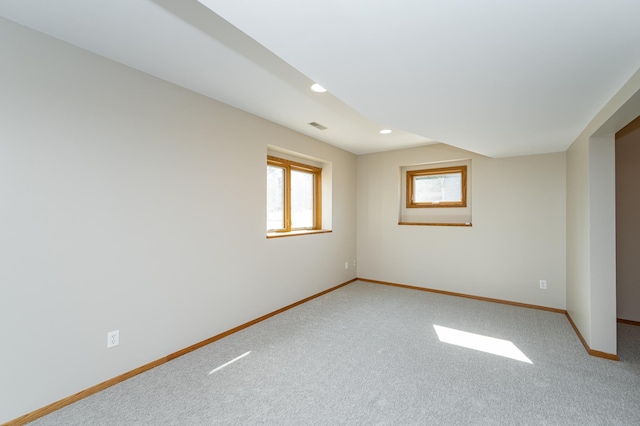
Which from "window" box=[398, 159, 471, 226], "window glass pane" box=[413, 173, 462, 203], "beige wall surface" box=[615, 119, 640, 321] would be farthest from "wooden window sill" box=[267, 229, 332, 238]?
"beige wall surface" box=[615, 119, 640, 321]

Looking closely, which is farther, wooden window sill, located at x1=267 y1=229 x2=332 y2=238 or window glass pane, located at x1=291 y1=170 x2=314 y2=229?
window glass pane, located at x1=291 y1=170 x2=314 y2=229

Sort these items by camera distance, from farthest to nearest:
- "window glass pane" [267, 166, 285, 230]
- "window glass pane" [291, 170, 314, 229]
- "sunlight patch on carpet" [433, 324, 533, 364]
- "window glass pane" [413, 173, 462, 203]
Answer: "window glass pane" [413, 173, 462, 203] → "window glass pane" [291, 170, 314, 229] → "window glass pane" [267, 166, 285, 230] → "sunlight patch on carpet" [433, 324, 533, 364]

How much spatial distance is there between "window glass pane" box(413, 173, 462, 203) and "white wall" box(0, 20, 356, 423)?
2924 mm

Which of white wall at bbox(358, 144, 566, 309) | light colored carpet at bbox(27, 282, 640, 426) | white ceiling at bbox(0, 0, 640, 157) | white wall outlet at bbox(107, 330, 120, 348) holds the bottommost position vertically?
light colored carpet at bbox(27, 282, 640, 426)

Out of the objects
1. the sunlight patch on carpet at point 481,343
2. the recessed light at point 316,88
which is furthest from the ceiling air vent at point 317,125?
the sunlight patch on carpet at point 481,343

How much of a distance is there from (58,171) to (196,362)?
5.82 ft

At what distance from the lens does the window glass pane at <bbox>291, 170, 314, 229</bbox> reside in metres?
4.36

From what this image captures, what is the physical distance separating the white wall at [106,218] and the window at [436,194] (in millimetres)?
2812

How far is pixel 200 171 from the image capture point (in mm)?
2750

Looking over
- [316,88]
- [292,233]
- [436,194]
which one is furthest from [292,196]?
[436,194]

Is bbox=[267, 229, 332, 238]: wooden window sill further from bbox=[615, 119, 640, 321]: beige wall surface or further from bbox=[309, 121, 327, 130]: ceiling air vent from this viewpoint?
bbox=[615, 119, 640, 321]: beige wall surface

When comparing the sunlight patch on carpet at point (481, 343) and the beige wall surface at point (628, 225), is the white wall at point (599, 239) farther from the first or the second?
the beige wall surface at point (628, 225)

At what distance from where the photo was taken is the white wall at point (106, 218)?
1763 mm

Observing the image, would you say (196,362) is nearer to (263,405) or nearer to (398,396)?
(263,405)
